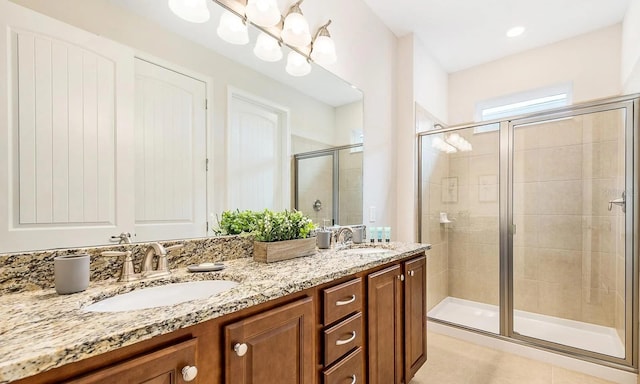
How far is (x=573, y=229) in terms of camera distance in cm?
264

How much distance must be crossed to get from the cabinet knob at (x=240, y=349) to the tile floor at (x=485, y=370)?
159 cm

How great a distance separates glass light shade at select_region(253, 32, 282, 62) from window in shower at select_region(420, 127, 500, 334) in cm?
175

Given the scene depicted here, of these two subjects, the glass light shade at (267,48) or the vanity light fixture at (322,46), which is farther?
the vanity light fixture at (322,46)

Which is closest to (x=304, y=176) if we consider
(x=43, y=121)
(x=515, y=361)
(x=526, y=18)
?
(x=43, y=121)

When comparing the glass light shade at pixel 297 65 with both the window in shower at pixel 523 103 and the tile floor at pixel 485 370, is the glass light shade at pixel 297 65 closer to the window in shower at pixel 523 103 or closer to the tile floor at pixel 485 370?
the window in shower at pixel 523 103

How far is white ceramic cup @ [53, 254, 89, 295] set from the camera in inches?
33.4

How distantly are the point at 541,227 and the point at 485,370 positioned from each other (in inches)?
57.3

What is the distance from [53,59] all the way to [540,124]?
10.8 ft

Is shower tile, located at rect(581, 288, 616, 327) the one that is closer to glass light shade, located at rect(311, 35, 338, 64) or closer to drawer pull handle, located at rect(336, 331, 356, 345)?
drawer pull handle, located at rect(336, 331, 356, 345)

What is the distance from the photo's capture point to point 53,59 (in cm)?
95

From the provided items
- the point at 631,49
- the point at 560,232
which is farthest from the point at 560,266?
the point at 631,49

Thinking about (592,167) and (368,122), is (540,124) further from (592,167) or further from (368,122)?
(368,122)

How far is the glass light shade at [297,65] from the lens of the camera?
1810 millimetres

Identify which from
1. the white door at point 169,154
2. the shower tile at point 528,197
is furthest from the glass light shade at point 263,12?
the shower tile at point 528,197
